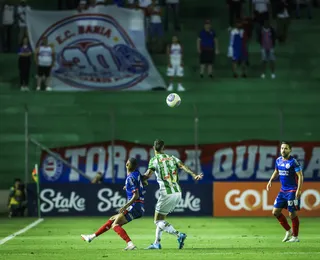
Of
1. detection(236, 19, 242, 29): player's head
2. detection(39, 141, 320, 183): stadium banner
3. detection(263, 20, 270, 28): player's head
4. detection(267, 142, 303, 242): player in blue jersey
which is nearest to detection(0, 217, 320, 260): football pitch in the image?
detection(267, 142, 303, 242): player in blue jersey

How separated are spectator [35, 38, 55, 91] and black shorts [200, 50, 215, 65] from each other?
18.0 feet

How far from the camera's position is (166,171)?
19594mm

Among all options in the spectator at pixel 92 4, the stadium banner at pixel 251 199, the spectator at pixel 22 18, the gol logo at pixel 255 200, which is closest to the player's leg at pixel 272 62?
the spectator at pixel 92 4

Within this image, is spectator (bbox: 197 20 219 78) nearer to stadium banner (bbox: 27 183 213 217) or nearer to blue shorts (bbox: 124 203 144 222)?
stadium banner (bbox: 27 183 213 217)

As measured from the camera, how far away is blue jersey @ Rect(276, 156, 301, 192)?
2133 centimetres

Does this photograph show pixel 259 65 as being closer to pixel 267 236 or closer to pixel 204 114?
pixel 204 114

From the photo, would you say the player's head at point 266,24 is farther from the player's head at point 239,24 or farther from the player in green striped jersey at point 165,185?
the player in green striped jersey at point 165,185

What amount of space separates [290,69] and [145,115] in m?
6.19

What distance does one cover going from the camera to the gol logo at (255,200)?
Result: 32.8 m

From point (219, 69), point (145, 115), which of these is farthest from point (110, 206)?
point (219, 69)

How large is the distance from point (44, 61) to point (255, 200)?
963cm

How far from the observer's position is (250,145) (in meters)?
34.9

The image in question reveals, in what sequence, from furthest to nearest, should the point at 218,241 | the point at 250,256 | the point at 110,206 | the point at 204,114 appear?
the point at 204,114, the point at 110,206, the point at 218,241, the point at 250,256

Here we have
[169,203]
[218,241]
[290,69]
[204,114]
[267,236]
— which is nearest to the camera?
[169,203]
